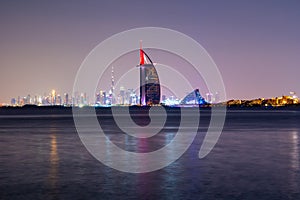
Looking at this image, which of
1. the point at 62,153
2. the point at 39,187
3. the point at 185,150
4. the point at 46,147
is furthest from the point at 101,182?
the point at 46,147

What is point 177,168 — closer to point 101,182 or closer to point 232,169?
point 232,169

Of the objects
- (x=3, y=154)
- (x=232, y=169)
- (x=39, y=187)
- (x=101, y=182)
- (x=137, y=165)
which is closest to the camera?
(x=39, y=187)

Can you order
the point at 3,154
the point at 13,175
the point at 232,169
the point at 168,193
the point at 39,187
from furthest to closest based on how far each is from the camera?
the point at 3,154, the point at 232,169, the point at 13,175, the point at 39,187, the point at 168,193

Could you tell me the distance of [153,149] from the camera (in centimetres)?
2519

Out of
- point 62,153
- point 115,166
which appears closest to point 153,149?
point 62,153

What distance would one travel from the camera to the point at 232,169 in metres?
17.6

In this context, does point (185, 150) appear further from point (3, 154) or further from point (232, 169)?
point (3, 154)

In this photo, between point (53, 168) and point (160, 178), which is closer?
point (160, 178)

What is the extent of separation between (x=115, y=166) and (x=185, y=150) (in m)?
6.98

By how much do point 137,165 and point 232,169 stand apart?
398 cm

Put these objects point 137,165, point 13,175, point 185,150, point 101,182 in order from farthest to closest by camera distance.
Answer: point 185,150
point 137,165
point 13,175
point 101,182

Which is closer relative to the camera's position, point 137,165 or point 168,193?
point 168,193

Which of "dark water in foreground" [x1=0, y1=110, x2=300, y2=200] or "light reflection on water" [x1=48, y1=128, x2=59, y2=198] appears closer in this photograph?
"dark water in foreground" [x1=0, y1=110, x2=300, y2=200]

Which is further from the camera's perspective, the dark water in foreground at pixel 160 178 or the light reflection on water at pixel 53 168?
the light reflection on water at pixel 53 168
